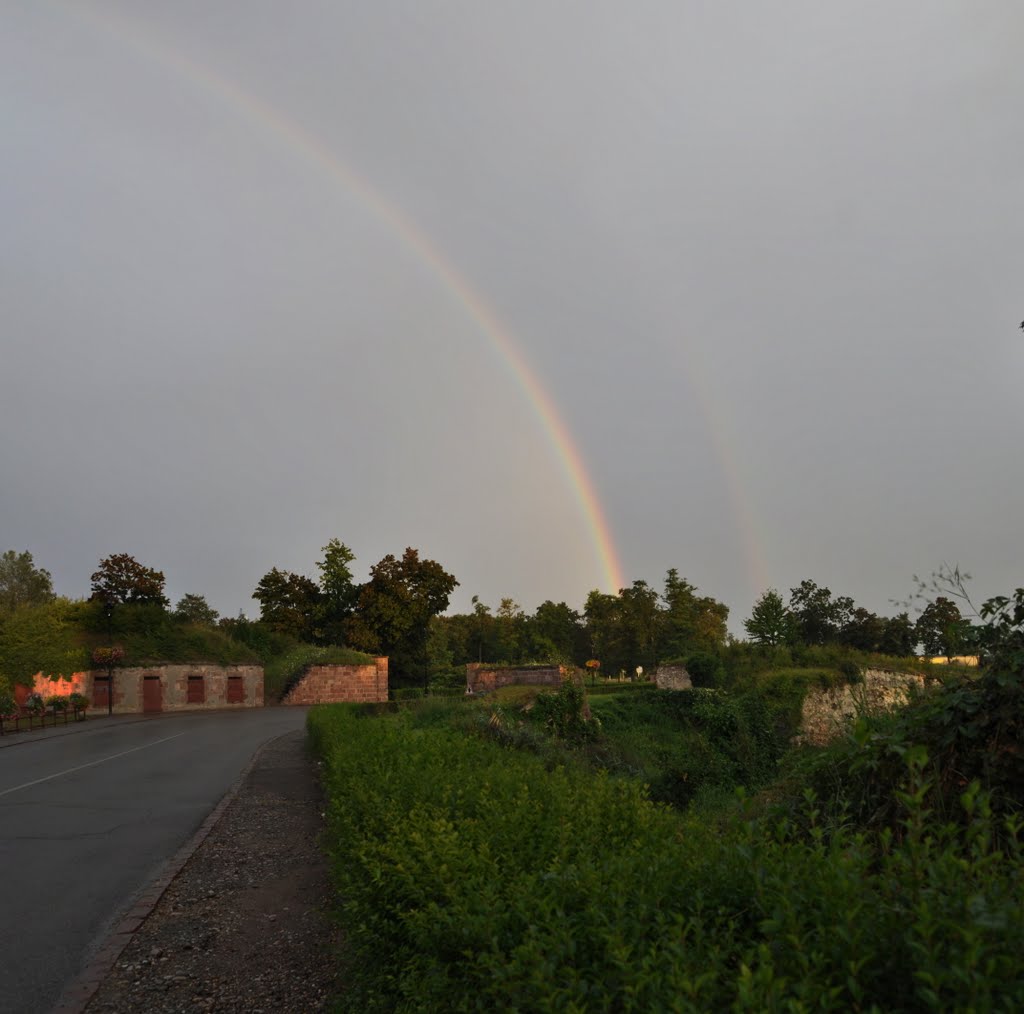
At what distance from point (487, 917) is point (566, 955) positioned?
42 cm

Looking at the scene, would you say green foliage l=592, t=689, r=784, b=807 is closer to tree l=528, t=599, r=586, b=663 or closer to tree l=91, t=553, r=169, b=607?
tree l=91, t=553, r=169, b=607

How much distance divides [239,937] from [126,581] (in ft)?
173

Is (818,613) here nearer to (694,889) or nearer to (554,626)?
(554,626)

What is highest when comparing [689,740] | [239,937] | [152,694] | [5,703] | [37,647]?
[37,647]

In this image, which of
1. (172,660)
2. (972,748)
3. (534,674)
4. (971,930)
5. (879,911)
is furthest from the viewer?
(172,660)

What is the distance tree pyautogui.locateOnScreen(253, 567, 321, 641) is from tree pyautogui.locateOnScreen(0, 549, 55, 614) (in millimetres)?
32407

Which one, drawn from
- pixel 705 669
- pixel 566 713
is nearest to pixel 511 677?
pixel 705 669

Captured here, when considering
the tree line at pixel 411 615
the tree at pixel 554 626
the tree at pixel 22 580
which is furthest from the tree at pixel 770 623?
the tree at pixel 22 580

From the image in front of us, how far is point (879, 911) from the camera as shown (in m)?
2.01

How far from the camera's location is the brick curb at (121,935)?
477cm

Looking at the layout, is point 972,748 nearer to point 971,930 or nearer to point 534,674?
point 971,930

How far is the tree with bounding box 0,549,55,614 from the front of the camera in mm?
78125

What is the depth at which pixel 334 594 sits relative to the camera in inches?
2384

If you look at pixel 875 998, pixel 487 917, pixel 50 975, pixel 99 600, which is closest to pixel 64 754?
pixel 50 975
